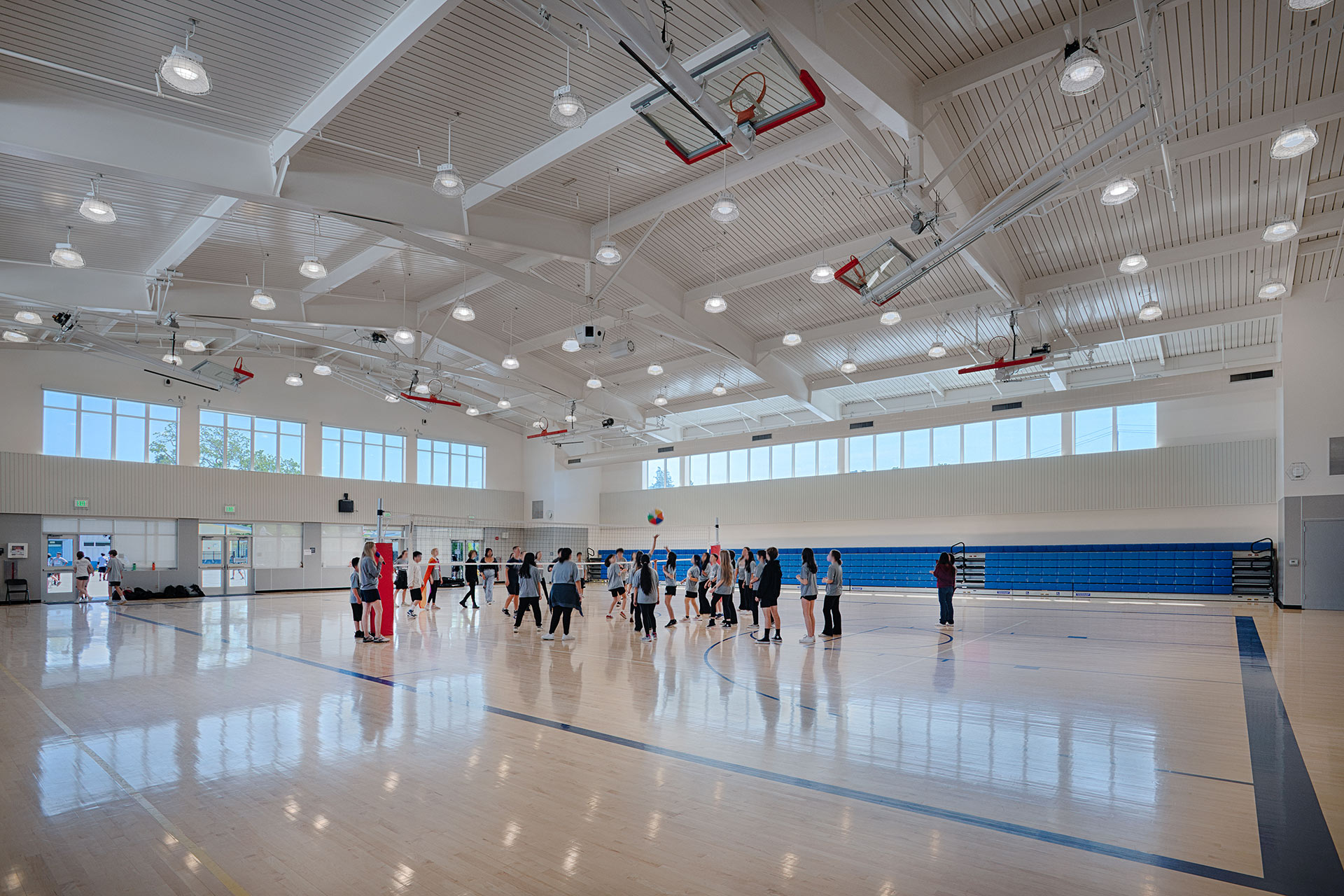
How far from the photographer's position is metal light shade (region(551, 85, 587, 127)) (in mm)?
8055

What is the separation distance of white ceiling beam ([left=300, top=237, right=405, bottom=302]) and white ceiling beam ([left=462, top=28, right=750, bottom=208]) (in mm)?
3479

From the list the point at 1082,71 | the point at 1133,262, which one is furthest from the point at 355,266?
the point at 1133,262

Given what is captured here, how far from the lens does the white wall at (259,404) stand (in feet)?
76.7

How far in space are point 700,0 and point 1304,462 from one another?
19096 millimetres

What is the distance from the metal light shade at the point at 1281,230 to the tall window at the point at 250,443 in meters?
31.1

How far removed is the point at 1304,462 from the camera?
18.4 metres

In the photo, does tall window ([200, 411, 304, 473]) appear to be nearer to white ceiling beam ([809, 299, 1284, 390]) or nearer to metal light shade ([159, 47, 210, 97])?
white ceiling beam ([809, 299, 1284, 390])

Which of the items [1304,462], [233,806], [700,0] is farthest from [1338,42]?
[233,806]

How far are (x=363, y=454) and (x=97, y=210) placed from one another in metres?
Answer: 22.3

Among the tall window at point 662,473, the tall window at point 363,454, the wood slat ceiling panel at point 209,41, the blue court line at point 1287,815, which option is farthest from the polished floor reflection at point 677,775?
the tall window at point 662,473

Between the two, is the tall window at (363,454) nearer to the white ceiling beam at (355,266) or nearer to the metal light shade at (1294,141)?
the white ceiling beam at (355,266)

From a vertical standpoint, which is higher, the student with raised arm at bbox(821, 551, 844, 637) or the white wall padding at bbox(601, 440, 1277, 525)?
the white wall padding at bbox(601, 440, 1277, 525)

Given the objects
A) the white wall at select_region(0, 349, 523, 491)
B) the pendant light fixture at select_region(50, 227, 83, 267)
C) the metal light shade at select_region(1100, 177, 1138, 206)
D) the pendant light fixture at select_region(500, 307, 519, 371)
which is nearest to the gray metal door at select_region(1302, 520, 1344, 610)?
the metal light shade at select_region(1100, 177, 1138, 206)

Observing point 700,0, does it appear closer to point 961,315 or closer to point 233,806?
point 233,806
